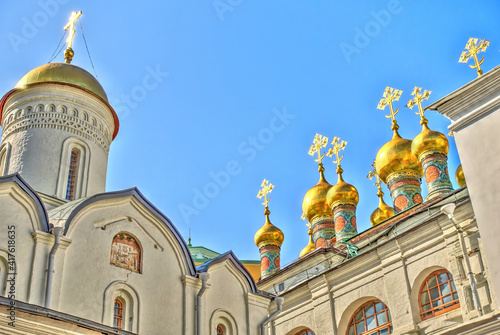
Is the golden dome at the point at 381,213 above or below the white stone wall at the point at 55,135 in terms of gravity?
above

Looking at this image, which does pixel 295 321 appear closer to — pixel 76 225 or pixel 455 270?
pixel 455 270

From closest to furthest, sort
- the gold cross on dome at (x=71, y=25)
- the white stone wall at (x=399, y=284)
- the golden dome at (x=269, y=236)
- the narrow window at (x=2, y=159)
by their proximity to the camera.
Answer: the white stone wall at (x=399, y=284), the narrow window at (x=2, y=159), the gold cross on dome at (x=71, y=25), the golden dome at (x=269, y=236)

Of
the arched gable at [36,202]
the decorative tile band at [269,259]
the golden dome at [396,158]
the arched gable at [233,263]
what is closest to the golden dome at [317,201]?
the decorative tile band at [269,259]

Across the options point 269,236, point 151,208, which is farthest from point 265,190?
point 151,208

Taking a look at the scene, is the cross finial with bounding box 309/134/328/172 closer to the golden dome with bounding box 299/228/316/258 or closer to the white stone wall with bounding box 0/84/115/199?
the golden dome with bounding box 299/228/316/258

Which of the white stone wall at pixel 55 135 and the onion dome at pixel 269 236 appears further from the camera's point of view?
the onion dome at pixel 269 236

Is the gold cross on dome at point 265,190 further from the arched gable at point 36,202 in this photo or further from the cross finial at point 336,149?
the arched gable at point 36,202

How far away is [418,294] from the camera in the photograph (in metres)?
13.8

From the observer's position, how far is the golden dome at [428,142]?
20781 millimetres

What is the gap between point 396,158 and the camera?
21703 mm

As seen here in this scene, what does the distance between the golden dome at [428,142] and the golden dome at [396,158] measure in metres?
0.42

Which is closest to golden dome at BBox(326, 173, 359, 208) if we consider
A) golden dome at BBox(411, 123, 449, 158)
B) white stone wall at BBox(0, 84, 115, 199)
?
golden dome at BBox(411, 123, 449, 158)

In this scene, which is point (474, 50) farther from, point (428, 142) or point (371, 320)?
point (371, 320)

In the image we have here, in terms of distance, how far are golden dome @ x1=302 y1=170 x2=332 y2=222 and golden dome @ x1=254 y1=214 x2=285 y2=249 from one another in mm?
1253
